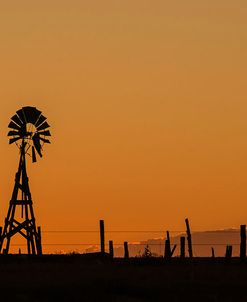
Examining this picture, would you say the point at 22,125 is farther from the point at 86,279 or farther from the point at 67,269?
the point at 86,279

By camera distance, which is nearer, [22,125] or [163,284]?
[163,284]

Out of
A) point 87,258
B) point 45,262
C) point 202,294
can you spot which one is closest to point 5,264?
point 45,262

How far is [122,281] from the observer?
5088cm

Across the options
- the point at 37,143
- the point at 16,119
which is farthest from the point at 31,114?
the point at 37,143

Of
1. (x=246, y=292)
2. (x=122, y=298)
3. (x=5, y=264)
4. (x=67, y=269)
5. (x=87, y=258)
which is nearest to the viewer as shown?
Result: (x=122, y=298)

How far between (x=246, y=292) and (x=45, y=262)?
15.1 meters

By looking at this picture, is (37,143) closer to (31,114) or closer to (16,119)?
(31,114)

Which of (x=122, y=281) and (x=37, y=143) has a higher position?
(x=37, y=143)

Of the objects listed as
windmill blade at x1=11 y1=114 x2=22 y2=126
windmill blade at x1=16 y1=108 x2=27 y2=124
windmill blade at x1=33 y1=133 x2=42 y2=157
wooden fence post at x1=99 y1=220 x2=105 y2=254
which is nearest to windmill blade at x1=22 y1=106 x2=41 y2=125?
Result: windmill blade at x1=16 y1=108 x2=27 y2=124

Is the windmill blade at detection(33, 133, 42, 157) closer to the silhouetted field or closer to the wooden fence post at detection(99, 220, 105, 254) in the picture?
the wooden fence post at detection(99, 220, 105, 254)

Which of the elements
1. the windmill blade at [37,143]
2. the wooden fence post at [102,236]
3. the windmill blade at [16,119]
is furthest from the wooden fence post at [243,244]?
the windmill blade at [16,119]

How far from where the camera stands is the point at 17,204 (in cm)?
7212

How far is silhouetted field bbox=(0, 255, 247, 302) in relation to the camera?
4728cm

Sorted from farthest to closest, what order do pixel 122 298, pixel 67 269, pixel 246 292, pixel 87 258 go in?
pixel 87 258
pixel 67 269
pixel 246 292
pixel 122 298
